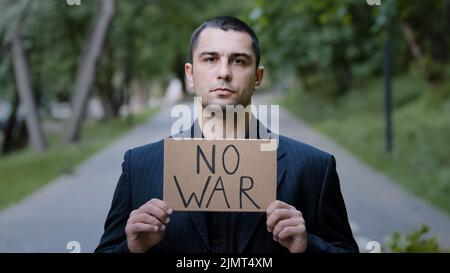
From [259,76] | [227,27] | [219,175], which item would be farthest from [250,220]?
[227,27]

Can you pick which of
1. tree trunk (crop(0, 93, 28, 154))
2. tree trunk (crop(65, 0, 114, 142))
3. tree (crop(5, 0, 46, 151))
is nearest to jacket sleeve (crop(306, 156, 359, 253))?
tree trunk (crop(65, 0, 114, 142))

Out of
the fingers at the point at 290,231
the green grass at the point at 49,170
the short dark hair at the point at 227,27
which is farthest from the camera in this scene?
the green grass at the point at 49,170

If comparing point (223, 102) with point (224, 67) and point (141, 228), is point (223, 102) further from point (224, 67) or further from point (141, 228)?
point (141, 228)

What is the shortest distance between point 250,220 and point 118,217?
1.16ft

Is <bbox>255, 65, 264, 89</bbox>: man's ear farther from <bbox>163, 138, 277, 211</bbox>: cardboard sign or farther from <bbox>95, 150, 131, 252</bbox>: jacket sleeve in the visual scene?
<bbox>95, 150, 131, 252</bbox>: jacket sleeve

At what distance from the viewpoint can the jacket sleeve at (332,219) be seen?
1958 mm

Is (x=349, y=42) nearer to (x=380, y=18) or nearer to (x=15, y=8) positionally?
(x=15, y=8)

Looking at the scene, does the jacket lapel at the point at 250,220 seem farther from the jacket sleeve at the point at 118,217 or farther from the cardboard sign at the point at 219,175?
the jacket sleeve at the point at 118,217

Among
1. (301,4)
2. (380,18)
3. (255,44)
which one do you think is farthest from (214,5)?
(255,44)

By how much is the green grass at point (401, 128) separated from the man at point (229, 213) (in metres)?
2.19

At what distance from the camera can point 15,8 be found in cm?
650

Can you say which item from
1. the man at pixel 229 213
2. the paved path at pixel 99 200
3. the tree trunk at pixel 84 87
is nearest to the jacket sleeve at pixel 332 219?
the man at pixel 229 213

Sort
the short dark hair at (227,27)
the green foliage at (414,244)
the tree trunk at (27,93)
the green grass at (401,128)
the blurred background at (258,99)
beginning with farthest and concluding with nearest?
the tree trunk at (27,93) → the green grass at (401,128) → the blurred background at (258,99) → the green foliage at (414,244) → the short dark hair at (227,27)
